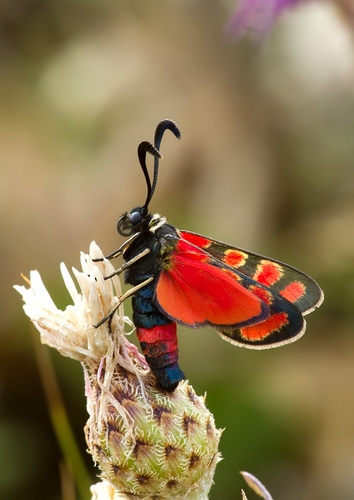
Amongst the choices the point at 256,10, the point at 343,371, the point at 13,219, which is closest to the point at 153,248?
the point at 256,10

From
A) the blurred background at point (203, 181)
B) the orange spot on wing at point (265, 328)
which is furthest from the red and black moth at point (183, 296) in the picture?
the blurred background at point (203, 181)

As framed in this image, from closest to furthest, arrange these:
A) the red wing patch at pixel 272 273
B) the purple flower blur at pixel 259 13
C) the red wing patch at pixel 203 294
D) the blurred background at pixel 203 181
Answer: the red wing patch at pixel 203 294, the red wing patch at pixel 272 273, the purple flower blur at pixel 259 13, the blurred background at pixel 203 181

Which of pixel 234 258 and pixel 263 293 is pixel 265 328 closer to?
pixel 263 293

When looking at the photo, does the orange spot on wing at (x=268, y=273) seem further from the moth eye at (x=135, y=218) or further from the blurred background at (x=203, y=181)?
the blurred background at (x=203, y=181)

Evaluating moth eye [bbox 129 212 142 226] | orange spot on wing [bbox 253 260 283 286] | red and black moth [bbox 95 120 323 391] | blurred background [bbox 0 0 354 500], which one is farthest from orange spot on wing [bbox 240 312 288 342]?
blurred background [bbox 0 0 354 500]

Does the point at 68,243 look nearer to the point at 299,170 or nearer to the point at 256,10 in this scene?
the point at 299,170

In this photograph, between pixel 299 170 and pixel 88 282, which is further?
pixel 299 170

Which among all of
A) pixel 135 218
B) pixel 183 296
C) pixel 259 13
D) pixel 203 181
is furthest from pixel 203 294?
pixel 203 181
